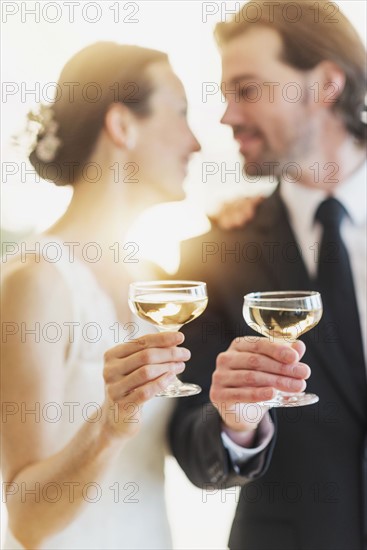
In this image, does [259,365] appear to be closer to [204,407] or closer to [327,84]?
[204,407]

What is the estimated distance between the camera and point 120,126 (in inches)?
63.1

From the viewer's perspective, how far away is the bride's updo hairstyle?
5.20 feet

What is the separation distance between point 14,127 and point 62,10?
0.27m

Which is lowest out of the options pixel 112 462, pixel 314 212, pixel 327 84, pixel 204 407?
pixel 112 462

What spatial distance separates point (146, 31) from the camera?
159 centimetres

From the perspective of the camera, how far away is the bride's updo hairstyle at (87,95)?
158 cm

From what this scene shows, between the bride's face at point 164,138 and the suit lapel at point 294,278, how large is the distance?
0.67 ft

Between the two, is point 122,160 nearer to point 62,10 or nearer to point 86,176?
point 86,176

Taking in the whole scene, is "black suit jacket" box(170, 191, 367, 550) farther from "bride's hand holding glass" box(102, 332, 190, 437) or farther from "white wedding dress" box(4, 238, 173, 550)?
"bride's hand holding glass" box(102, 332, 190, 437)

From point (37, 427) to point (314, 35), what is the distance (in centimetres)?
101

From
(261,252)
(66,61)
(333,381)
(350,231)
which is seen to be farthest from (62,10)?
(333,381)

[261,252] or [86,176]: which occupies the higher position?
[86,176]

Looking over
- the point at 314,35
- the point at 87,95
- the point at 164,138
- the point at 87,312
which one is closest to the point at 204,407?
the point at 87,312

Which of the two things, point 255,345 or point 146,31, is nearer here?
point 255,345
